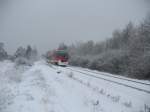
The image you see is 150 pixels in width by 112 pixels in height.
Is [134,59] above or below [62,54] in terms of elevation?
below

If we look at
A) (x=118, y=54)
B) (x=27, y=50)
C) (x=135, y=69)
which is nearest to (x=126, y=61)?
(x=118, y=54)

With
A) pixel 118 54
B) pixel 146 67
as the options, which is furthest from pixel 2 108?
pixel 118 54

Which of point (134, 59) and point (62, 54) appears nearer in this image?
point (134, 59)

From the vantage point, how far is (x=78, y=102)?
8578mm

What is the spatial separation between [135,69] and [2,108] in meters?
15.7

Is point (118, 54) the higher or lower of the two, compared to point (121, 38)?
lower

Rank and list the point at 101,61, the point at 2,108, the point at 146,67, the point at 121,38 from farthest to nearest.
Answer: the point at 121,38 < the point at 101,61 < the point at 146,67 < the point at 2,108

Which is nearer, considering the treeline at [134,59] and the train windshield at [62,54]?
the treeline at [134,59]

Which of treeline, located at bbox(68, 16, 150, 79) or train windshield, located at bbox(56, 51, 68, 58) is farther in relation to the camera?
train windshield, located at bbox(56, 51, 68, 58)

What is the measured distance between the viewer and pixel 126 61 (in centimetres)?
2548

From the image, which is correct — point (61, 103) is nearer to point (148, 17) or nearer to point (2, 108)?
point (2, 108)

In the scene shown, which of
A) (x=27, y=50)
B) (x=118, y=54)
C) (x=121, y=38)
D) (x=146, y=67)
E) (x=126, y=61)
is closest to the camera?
(x=146, y=67)

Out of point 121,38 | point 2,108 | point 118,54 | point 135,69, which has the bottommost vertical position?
point 2,108

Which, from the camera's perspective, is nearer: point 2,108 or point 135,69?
point 2,108
